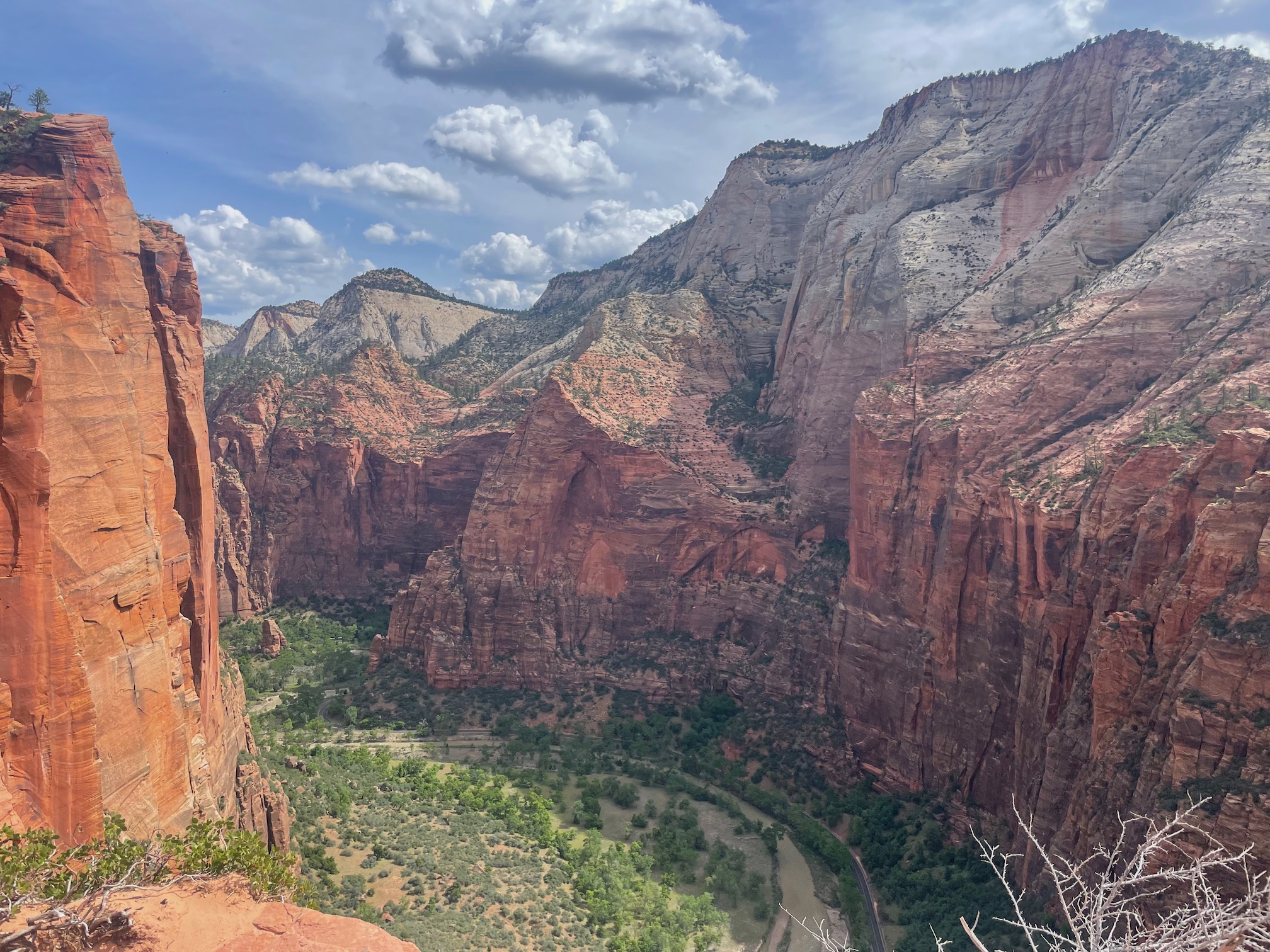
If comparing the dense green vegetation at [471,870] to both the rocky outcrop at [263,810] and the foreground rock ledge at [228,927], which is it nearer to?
the rocky outcrop at [263,810]

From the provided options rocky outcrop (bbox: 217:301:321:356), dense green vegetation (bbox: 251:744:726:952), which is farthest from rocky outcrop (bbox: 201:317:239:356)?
dense green vegetation (bbox: 251:744:726:952)

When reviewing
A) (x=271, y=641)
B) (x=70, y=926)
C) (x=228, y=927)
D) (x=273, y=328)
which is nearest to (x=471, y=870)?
(x=228, y=927)

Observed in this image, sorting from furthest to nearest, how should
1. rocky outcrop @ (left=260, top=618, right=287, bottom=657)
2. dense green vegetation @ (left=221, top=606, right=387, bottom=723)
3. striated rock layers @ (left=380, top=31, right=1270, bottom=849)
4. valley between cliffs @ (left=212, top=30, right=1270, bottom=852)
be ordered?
rocky outcrop @ (left=260, top=618, right=287, bottom=657), dense green vegetation @ (left=221, top=606, right=387, bottom=723), valley between cliffs @ (left=212, top=30, right=1270, bottom=852), striated rock layers @ (left=380, top=31, right=1270, bottom=849)

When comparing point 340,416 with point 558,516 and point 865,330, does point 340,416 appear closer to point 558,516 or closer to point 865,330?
point 558,516

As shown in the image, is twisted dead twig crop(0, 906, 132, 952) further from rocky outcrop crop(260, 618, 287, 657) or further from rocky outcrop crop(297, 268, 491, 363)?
rocky outcrop crop(297, 268, 491, 363)

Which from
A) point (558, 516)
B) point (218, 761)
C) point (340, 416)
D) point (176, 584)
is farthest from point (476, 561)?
point (176, 584)

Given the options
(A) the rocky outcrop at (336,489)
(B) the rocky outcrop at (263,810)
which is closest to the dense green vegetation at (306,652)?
(A) the rocky outcrop at (336,489)
